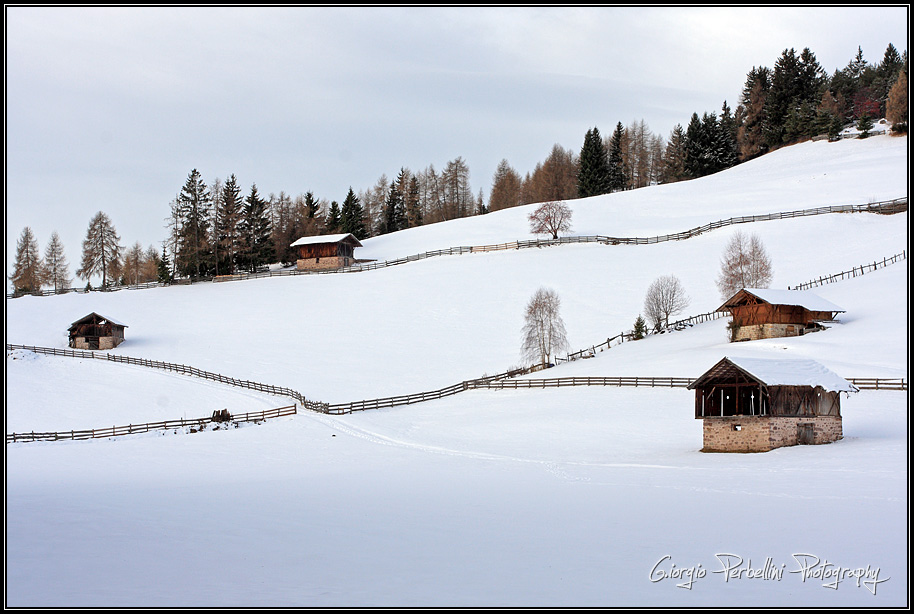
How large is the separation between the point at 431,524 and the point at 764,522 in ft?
24.0

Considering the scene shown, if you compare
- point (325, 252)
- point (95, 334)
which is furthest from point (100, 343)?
point (325, 252)

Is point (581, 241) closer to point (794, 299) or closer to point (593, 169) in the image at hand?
point (794, 299)

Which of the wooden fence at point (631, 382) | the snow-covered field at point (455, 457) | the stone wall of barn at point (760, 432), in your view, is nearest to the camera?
the snow-covered field at point (455, 457)

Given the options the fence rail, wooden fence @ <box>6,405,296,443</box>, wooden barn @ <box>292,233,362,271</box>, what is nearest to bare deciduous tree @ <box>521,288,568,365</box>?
wooden fence @ <box>6,405,296,443</box>

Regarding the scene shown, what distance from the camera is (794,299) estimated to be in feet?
178

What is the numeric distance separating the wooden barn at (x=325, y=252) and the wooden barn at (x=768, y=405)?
6669 centimetres

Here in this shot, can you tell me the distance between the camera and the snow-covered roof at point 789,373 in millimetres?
30438

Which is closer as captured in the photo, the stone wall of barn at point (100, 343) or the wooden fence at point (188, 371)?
the wooden fence at point (188, 371)

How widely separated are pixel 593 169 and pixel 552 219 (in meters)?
39.1

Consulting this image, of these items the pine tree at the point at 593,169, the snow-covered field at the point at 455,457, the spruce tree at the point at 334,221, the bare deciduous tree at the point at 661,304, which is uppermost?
the pine tree at the point at 593,169

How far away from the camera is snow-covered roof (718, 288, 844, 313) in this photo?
53281mm

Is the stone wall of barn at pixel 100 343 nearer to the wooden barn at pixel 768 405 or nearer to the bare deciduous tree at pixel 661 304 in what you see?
the bare deciduous tree at pixel 661 304

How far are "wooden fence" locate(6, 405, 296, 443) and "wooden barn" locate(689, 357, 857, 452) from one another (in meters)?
25.0

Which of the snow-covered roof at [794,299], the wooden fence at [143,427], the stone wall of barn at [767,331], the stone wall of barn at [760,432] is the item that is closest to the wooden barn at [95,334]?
the wooden fence at [143,427]
